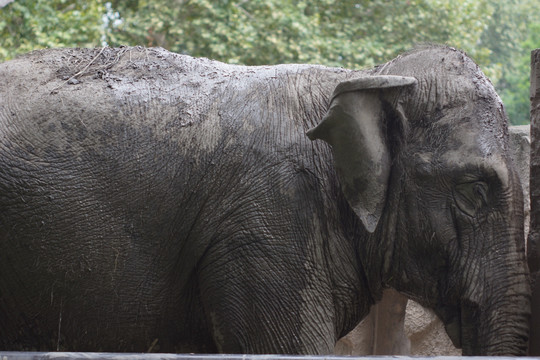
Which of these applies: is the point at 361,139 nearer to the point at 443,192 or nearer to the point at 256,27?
the point at 443,192

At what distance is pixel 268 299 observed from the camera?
3789 millimetres

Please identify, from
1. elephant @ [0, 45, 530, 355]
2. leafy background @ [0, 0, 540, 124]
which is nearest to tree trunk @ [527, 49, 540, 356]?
elephant @ [0, 45, 530, 355]

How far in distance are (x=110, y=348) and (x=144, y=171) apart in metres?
0.90

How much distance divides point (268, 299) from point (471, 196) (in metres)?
1.07

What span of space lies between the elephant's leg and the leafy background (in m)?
9.62

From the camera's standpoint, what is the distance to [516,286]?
3.76 m

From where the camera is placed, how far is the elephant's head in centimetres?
376

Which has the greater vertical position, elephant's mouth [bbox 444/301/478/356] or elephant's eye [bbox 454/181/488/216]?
elephant's eye [bbox 454/181/488/216]

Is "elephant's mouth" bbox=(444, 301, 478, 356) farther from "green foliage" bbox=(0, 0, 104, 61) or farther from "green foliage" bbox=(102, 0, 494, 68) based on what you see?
"green foliage" bbox=(102, 0, 494, 68)

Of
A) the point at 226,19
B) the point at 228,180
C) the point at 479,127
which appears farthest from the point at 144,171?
the point at 226,19

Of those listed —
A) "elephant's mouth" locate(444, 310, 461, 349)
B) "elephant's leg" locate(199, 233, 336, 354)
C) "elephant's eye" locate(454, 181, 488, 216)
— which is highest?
"elephant's eye" locate(454, 181, 488, 216)

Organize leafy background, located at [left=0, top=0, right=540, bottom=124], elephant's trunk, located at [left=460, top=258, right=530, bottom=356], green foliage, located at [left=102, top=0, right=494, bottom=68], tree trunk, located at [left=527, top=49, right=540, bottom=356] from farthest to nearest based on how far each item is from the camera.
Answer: green foliage, located at [left=102, top=0, right=494, bottom=68], leafy background, located at [left=0, top=0, right=540, bottom=124], tree trunk, located at [left=527, top=49, right=540, bottom=356], elephant's trunk, located at [left=460, top=258, right=530, bottom=356]

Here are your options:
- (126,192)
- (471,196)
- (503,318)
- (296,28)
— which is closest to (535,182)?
(471,196)

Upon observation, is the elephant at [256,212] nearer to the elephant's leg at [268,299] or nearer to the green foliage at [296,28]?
the elephant's leg at [268,299]
